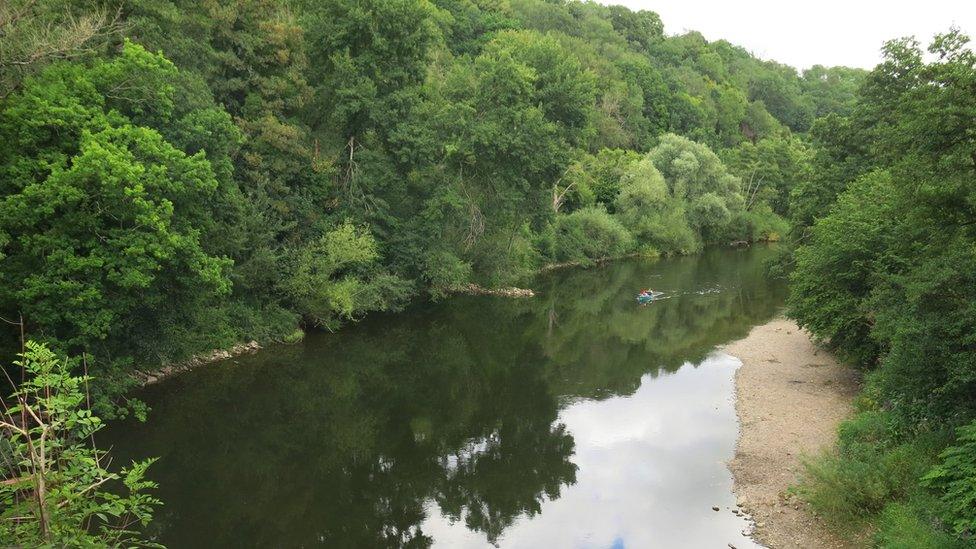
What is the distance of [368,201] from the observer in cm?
3738

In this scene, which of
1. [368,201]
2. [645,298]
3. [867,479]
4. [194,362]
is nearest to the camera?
[867,479]

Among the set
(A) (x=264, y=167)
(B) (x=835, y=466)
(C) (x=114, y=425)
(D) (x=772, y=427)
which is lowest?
(C) (x=114, y=425)

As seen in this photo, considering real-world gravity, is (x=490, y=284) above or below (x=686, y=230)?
below

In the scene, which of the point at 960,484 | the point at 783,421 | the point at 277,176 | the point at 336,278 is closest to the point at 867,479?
the point at 960,484

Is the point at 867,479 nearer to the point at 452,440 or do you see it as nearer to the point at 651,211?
the point at 452,440

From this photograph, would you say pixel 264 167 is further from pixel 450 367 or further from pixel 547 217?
pixel 547 217

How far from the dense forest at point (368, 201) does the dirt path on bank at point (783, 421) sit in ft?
2.98

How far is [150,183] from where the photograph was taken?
67.4 ft

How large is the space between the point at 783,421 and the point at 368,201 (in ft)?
80.2

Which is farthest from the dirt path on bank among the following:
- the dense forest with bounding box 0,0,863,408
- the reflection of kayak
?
the dense forest with bounding box 0,0,863,408

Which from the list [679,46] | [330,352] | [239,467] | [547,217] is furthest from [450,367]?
[679,46]

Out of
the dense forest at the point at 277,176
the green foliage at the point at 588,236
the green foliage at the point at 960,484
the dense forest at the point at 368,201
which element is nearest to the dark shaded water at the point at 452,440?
the dense forest at the point at 368,201

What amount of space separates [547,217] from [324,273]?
58.0 feet

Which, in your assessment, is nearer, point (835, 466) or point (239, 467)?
point (835, 466)
